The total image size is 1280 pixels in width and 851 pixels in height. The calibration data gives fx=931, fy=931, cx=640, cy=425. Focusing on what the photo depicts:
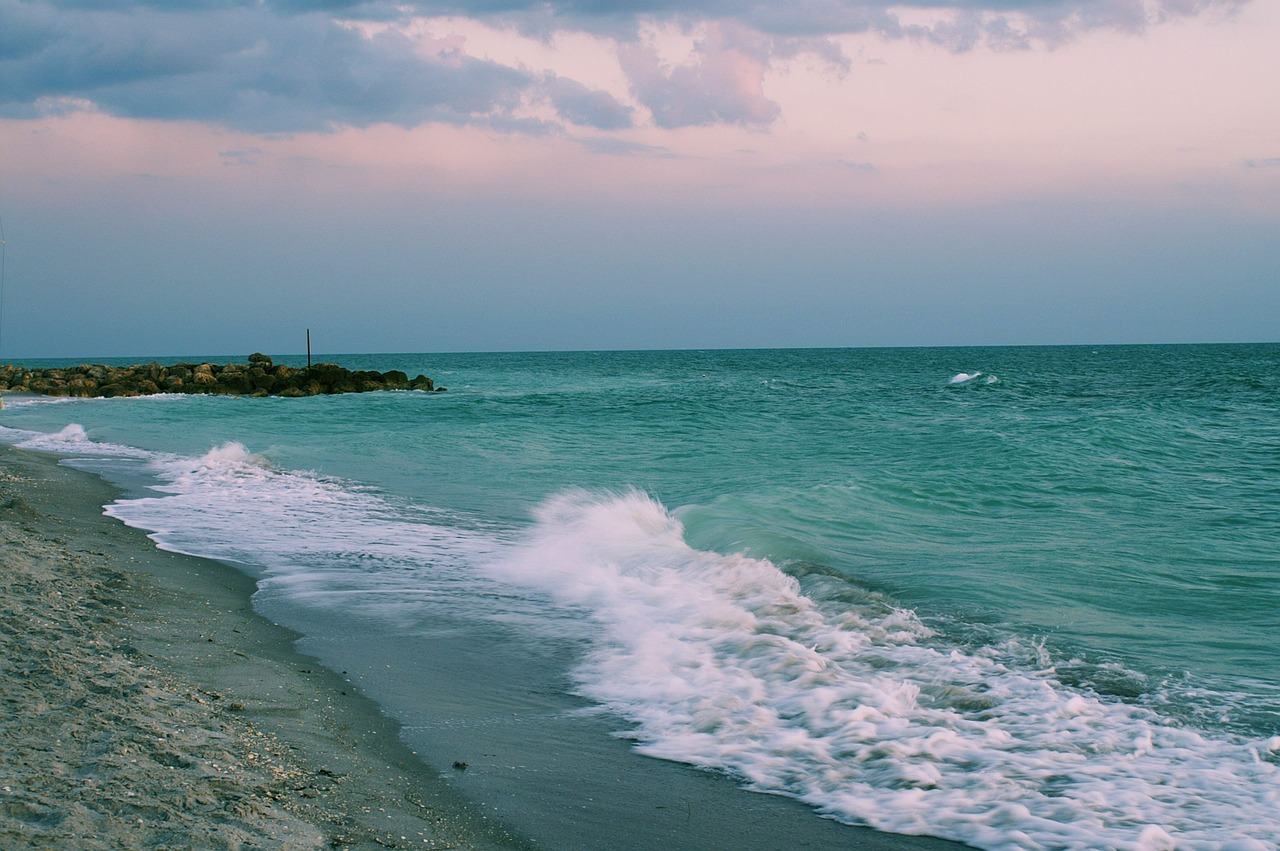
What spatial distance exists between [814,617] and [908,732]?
2.06 m

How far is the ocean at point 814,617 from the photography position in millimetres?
3900

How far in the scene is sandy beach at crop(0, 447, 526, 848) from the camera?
9.97 ft

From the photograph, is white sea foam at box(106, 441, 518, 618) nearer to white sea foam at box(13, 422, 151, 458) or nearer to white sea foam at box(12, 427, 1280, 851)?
white sea foam at box(12, 427, 1280, 851)

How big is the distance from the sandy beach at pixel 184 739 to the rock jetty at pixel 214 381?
36.5m

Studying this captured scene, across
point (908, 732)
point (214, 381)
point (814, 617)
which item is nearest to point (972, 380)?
point (214, 381)

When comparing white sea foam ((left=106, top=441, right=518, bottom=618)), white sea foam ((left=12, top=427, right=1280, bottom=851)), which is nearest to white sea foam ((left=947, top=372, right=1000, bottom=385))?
white sea foam ((left=106, top=441, right=518, bottom=618))

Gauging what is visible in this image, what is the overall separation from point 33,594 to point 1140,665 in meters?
6.85

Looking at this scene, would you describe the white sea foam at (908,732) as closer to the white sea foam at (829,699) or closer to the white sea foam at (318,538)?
the white sea foam at (829,699)

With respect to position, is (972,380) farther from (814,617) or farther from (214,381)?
(814,617)

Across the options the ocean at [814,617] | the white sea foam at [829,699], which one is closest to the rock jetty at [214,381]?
the ocean at [814,617]

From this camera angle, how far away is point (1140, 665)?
5555 millimetres

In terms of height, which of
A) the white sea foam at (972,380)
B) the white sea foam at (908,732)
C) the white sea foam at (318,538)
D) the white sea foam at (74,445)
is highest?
the white sea foam at (972,380)

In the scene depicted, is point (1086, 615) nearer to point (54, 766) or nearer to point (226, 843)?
point (226, 843)

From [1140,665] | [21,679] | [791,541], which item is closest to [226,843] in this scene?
[21,679]
